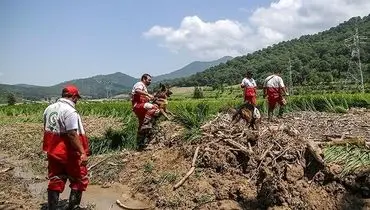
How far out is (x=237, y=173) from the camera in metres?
7.08

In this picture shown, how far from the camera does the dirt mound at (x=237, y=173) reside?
589cm

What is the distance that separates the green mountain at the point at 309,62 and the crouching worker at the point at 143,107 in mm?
53889

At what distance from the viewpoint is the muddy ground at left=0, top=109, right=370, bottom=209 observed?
19.5 feet

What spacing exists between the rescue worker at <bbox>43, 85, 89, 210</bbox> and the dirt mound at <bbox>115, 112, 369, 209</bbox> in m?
1.49

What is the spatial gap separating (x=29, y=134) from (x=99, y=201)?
8.71 metres

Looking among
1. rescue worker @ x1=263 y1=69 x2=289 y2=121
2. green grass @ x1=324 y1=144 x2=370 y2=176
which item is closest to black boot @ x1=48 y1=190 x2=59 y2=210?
green grass @ x1=324 y1=144 x2=370 y2=176

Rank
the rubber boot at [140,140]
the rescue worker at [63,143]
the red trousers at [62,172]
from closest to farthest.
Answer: the rescue worker at [63,143]
the red trousers at [62,172]
the rubber boot at [140,140]

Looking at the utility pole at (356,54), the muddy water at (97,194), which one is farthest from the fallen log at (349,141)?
the utility pole at (356,54)

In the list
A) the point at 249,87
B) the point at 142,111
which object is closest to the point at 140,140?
the point at 142,111

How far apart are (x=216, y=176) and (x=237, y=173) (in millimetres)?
343

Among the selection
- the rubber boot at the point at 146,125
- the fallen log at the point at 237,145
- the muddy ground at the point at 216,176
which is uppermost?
the rubber boot at the point at 146,125

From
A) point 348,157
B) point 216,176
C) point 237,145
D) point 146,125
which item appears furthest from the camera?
point 146,125

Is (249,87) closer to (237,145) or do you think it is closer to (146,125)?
(146,125)

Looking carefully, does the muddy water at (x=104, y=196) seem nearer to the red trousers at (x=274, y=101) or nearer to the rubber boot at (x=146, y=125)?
the rubber boot at (x=146, y=125)
